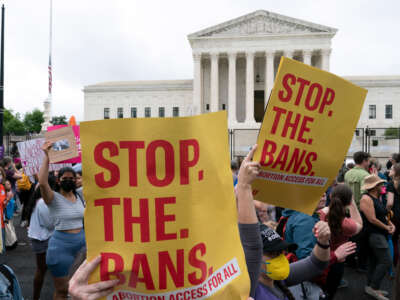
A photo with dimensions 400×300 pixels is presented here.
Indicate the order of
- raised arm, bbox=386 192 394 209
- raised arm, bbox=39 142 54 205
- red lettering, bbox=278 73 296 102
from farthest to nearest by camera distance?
raised arm, bbox=386 192 394 209 → raised arm, bbox=39 142 54 205 → red lettering, bbox=278 73 296 102

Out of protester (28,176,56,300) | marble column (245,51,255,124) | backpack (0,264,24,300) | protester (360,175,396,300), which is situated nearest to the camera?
backpack (0,264,24,300)

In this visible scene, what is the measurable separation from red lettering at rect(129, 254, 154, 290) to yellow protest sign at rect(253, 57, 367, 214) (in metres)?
1.05

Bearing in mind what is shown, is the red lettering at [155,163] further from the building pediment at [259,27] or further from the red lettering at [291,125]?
the building pediment at [259,27]

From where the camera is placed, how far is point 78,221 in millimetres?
3877

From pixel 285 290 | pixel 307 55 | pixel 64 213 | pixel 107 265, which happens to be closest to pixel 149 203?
pixel 107 265

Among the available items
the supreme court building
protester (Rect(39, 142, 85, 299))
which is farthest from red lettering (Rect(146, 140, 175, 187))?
the supreme court building

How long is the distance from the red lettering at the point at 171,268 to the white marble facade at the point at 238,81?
40.6 m

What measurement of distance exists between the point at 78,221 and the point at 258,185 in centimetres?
243

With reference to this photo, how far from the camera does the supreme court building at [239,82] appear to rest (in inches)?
1699

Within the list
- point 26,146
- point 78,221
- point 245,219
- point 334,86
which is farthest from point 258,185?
point 26,146

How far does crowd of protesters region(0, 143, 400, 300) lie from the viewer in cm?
181

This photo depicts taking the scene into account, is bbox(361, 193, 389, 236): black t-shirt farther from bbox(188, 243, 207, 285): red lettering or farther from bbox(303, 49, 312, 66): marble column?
bbox(303, 49, 312, 66): marble column

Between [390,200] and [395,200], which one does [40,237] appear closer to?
[390,200]

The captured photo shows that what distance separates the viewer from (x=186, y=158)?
4.51 ft
